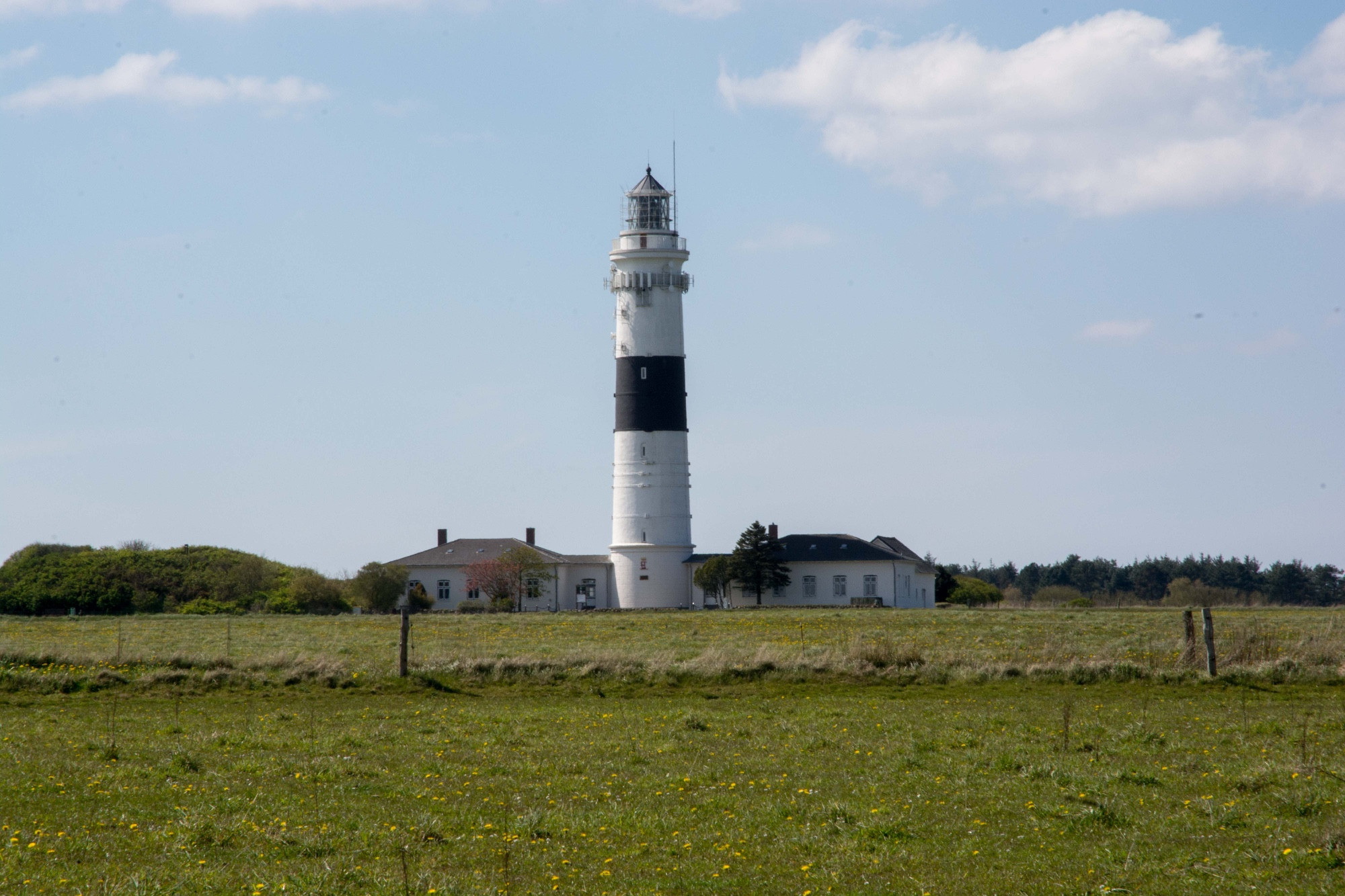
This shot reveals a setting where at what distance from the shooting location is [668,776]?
1342 cm

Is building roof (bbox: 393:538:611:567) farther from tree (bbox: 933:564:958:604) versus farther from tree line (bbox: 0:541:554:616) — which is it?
tree (bbox: 933:564:958:604)

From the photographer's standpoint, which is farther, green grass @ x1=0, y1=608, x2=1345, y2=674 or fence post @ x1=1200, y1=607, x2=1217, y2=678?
green grass @ x1=0, y1=608, x2=1345, y2=674

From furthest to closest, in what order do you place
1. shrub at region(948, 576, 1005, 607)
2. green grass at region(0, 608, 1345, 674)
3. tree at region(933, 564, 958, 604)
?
1. tree at region(933, 564, 958, 604)
2. shrub at region(948, 576, 1005, 607)
3. green grass at region(0, 608, 1345, 674)

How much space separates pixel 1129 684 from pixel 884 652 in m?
4.35

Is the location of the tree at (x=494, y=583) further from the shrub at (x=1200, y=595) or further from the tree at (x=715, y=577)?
the shrub at (x=1200, y=595)

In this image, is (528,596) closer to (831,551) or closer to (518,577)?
(518,577)

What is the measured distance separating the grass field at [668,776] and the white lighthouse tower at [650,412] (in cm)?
3848

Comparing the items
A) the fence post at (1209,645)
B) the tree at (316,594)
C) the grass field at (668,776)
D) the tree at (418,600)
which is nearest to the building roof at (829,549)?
the tree at (418,600)

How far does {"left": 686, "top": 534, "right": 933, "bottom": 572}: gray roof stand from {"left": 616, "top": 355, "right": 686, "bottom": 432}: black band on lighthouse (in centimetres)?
953

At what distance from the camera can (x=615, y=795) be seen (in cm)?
1253

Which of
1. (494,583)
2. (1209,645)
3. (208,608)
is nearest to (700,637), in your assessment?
(1209,645)

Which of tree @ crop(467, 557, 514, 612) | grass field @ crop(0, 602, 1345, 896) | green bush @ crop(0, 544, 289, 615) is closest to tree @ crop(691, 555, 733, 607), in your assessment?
tree @ crop(467, 557, 514, 612)

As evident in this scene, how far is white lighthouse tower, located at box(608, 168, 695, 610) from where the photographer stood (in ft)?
211

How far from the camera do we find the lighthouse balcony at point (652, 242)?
66625mm
